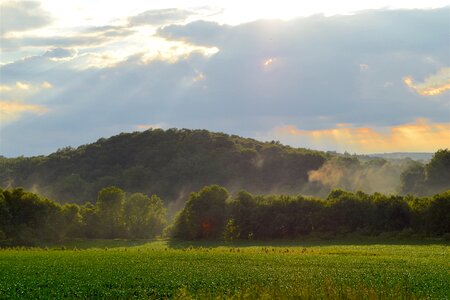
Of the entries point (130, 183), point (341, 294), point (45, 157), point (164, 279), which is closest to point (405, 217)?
point (164, 279)

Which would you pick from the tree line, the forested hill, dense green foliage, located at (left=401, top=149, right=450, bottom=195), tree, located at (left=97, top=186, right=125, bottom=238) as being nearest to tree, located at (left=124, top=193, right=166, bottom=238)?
the tree line

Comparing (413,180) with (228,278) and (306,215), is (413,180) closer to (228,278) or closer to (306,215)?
(306,215)

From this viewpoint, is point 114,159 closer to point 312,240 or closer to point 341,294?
point 312,240

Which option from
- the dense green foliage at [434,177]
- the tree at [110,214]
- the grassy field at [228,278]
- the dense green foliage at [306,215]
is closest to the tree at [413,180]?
the dense green foliage at [434,177]

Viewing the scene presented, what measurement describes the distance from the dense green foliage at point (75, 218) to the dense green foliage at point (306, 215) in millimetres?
10172

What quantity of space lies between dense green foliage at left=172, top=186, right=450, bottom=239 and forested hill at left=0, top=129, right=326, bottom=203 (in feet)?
170

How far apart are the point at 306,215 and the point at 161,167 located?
77.7 metres

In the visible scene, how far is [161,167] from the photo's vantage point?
6545 inches

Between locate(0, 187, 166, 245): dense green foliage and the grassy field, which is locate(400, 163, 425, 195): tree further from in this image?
the grassy field

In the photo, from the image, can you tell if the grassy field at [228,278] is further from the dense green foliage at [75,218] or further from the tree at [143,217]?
the tree at [143,217]

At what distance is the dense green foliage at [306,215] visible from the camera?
281 ft

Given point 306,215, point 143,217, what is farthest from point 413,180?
point 143,217

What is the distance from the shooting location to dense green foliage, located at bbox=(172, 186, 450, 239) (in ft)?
281

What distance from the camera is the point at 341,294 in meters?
23.4
